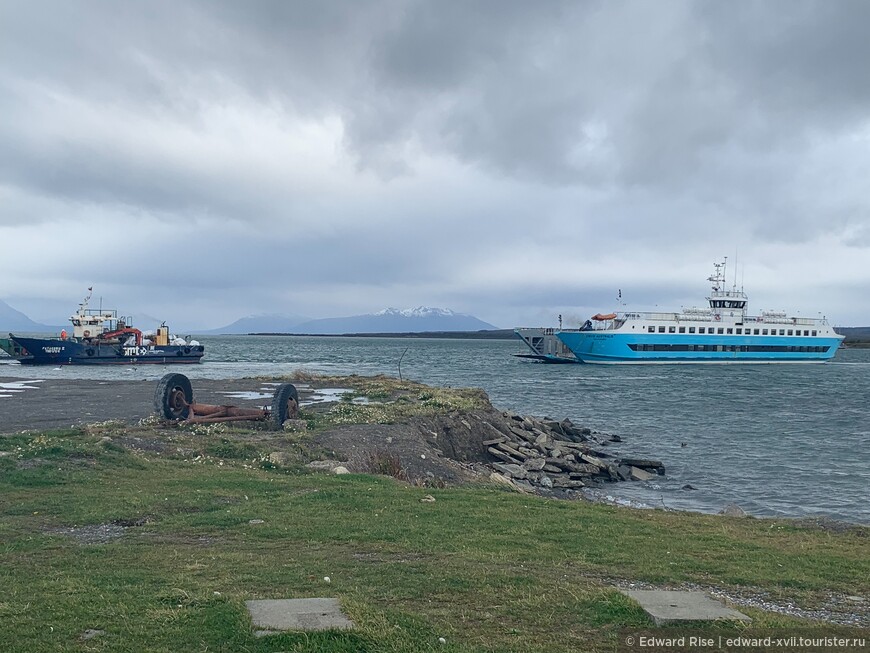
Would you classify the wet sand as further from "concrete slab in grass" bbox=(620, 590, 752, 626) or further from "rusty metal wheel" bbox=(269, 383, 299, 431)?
"concrete slab in grass" bbox=(620, 590, 752, 626)

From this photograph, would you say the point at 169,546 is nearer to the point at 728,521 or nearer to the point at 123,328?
the point at 728,521

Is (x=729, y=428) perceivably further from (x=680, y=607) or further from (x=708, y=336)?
(x=708, y=336)

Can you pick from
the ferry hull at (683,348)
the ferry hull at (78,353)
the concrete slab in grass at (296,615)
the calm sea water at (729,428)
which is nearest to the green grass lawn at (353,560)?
the concrete slab in grass at (296,615)

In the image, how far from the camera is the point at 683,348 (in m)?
93.1

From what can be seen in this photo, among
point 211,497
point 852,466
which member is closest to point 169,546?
point 211,497

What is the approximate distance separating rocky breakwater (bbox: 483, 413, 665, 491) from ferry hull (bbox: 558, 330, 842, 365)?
198 feet

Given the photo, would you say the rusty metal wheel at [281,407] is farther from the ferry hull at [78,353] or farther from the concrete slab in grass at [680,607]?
the ferry hull at [78,353]

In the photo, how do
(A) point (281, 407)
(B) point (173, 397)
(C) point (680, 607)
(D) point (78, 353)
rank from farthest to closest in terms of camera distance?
(D) point (78, 353) → (A) point (281, 407) → (B) point (173, 397) → (C) point (680, 607)

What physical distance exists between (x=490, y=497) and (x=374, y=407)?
14.7 metres

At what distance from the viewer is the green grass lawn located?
19.2 ft

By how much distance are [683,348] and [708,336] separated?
14.6ft

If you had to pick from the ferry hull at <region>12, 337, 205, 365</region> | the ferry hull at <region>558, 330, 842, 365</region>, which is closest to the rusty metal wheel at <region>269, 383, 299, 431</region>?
the ferry hull at <region>12, 337, 205, 365</region>

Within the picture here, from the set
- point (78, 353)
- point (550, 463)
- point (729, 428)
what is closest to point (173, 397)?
point (550, 463)

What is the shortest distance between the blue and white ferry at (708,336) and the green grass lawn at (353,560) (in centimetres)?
7798
